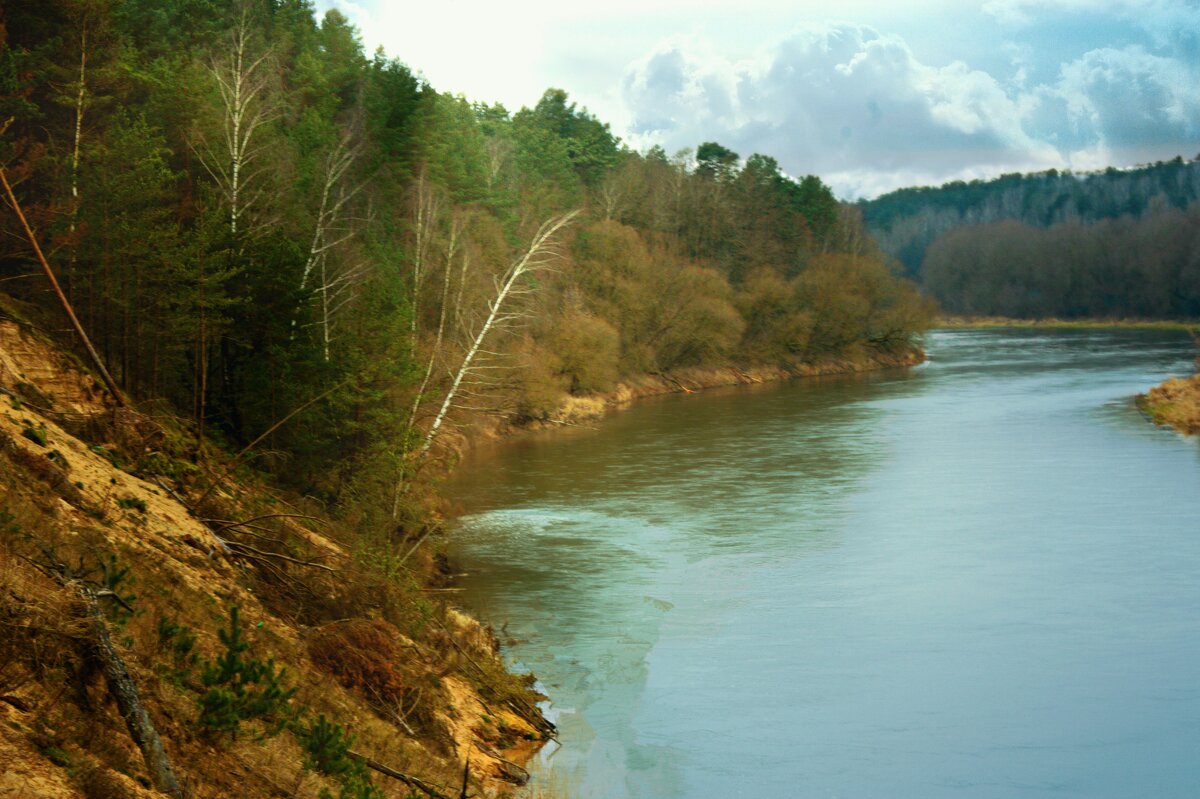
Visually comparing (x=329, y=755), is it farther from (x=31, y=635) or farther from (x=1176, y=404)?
(x=1176, y=404)

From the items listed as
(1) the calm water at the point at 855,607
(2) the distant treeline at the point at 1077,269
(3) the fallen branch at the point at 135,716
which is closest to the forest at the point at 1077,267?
(2) the distant treeline at the point at 1077,269

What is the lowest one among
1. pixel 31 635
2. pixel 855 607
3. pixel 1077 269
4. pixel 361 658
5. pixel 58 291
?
pixel 855 607

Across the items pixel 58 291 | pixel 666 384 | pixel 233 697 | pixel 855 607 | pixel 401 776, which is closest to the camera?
pixel 233 697

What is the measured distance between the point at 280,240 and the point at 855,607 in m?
13.1

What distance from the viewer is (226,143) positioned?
87.6 ft

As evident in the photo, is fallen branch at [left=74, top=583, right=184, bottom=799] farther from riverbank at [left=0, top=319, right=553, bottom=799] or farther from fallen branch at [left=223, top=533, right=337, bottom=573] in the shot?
fallen branch at [left=223, top=533, right=337, bottom=573]

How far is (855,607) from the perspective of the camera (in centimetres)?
2328

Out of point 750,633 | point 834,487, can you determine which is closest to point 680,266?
point 834,487

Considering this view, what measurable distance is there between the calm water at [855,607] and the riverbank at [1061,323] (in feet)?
287

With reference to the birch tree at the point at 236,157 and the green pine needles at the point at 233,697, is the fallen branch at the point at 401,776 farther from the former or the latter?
the birch tree at the point at 236,157

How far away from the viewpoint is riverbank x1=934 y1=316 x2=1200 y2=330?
126562 millimetres

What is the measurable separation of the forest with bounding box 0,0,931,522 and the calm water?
4.44 m

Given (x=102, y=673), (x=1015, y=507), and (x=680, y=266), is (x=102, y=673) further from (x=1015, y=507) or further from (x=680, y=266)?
(x=680, y=266)

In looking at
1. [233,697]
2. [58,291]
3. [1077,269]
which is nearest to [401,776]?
[233,697]
